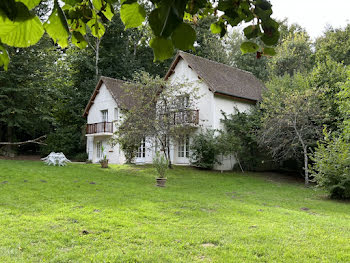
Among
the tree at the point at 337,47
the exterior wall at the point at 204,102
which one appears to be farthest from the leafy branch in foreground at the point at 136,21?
the tree at the point at 337,47

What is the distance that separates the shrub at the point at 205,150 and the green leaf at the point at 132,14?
16.1m

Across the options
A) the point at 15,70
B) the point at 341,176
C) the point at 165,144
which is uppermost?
the point at 15,70

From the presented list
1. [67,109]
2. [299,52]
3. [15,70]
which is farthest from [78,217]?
[299,52]

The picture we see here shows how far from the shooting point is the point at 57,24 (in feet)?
3.53

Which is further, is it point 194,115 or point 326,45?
point 326,45

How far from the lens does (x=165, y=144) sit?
57.7 ft

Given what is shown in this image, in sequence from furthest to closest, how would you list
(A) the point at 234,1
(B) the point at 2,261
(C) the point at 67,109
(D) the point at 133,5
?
(C) the point at 67,109
(B) the point at 2,261
(A) the point at 234,1
(D) the point at 133,5

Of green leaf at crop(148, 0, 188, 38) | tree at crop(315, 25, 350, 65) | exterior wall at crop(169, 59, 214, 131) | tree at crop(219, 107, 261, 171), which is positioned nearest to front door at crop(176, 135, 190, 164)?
exterior wall at crop(169, 59, 214, 131)

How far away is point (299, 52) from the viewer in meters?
29.6

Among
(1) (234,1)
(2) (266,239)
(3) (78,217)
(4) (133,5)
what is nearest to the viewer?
(4) (133,5)

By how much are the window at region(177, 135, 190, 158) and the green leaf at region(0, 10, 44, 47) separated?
60.4ft

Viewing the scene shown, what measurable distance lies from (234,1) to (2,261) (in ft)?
13.9

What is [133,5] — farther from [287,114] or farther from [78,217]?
[287,114]

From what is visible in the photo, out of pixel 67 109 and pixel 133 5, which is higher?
pixel 67 109
